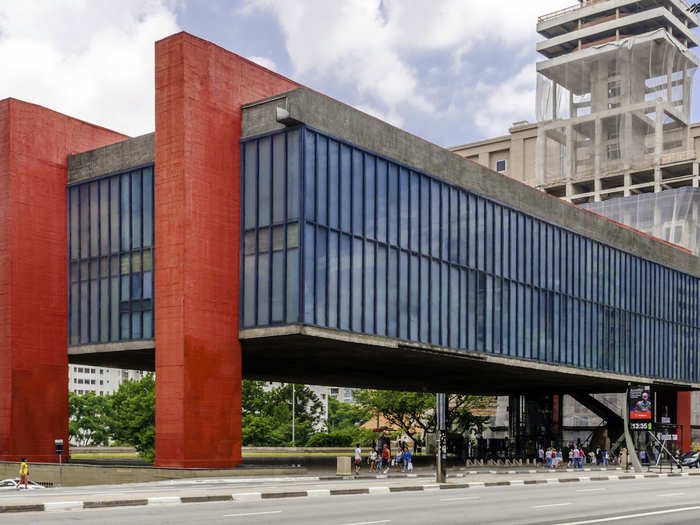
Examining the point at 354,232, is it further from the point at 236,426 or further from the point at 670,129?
the point at 670,129

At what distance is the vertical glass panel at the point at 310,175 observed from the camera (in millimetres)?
39594

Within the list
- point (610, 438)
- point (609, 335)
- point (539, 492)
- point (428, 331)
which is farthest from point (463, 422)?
point (539, 492)

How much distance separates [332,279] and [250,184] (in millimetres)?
5793

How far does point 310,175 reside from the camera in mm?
39875

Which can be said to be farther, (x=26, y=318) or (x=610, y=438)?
(x=610, y=438)

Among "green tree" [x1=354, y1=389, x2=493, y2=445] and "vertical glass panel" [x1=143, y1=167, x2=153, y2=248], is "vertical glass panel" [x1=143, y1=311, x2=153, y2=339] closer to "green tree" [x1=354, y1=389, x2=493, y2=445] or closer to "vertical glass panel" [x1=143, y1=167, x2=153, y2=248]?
"vertical glass panel" [x1=143, y1=167, x2=153, y2=248]

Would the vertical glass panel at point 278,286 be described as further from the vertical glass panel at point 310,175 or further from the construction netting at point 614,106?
the construction netting at point 614,106

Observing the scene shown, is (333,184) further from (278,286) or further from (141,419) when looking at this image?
(141,419)

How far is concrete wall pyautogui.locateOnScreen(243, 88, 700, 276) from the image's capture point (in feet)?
133

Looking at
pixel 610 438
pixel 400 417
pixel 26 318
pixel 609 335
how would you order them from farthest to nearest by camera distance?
pixel 400 417 → pixel 610 438 → pixel 609 335 → pixel 26 318

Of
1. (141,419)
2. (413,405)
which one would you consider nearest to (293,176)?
(141,419)

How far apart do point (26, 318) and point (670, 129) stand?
123437 mm

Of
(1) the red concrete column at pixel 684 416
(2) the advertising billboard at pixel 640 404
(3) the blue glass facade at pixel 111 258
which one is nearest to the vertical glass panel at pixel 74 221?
(3) the blue glass facade at pixel 111 258

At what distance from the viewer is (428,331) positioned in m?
46.8
